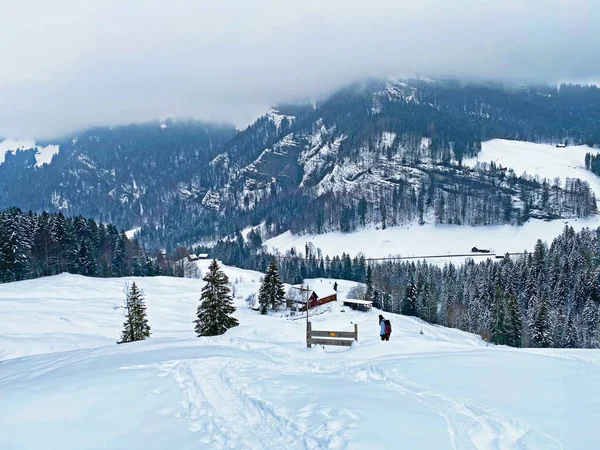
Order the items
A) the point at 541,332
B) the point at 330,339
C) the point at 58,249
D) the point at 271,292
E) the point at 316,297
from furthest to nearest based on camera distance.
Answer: the point at 316,297
the point at 58,249
the point at 271,292
the point at 541,332
the point at 330,339

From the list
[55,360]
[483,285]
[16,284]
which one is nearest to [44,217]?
[16,284]

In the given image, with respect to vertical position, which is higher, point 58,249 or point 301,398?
point 301,398

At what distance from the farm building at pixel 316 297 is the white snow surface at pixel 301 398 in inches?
2705

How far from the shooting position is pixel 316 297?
9581cm

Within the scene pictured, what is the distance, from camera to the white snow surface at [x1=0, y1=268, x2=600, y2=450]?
8.45 meters

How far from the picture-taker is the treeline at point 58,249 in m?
71.9

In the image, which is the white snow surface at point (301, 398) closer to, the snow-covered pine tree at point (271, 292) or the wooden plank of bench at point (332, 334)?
the wooden plank of bench at point (332, 334)

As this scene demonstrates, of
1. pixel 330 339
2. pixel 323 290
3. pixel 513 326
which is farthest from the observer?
pixel 323 290

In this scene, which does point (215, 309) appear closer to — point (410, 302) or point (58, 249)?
point (58, 249)

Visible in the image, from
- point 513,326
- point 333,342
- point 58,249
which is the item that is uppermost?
point 333,342

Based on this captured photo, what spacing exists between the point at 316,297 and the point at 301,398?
85.8 metres

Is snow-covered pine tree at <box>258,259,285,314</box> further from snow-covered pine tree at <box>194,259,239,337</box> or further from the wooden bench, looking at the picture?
the wooden bench

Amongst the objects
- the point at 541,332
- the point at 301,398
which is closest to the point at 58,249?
the point at 301,398

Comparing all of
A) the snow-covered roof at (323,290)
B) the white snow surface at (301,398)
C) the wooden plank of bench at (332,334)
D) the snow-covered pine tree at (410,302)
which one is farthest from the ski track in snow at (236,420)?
the snow-covered pine tree at (410,302)
